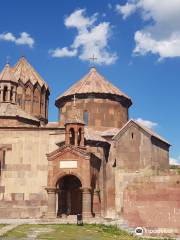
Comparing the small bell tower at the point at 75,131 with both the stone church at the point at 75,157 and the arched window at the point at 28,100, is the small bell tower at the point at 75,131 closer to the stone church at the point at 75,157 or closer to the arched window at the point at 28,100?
the stone church at the point at 75,157

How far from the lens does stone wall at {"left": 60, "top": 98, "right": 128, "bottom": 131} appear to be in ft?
76.1

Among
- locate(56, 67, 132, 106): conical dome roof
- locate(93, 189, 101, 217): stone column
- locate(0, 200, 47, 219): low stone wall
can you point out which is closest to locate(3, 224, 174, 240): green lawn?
locate(93, 189, 101, 217): stone column

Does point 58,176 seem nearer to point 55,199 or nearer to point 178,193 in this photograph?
point 55,199

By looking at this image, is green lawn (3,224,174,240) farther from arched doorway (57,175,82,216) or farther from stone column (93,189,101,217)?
arched doorway (57,175,82,216)

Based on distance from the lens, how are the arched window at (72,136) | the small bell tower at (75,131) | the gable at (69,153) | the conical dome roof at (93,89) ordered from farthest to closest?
the conical dome roof at (93,89) → the arched window at (72,136) → the small bell tower at (75,131) → the gable at (69,153)

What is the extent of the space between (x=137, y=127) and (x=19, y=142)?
6.72 meters

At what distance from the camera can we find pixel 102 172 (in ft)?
65.2

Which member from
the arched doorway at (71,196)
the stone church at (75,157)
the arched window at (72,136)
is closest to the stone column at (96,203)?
the stone church at (75,157)

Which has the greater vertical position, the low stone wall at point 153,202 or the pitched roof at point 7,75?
the pitched roof at point 7,75

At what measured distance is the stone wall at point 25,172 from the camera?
19578 millimetres

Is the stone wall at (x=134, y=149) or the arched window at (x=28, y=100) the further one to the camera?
the arched window at (x=28, y=100)

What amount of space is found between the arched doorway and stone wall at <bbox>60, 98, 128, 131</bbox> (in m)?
4.72

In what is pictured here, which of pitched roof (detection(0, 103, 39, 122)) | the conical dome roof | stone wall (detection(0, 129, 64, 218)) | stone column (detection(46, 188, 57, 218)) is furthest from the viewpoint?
the conical dome roof

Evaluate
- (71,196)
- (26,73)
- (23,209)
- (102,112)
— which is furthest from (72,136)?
(26,73)
